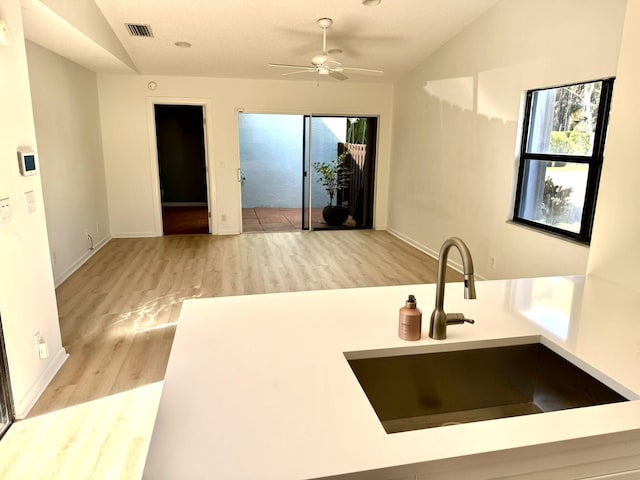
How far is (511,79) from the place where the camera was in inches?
157

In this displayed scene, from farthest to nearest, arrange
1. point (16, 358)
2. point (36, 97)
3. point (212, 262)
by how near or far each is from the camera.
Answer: point (212, 262)
point (36, 97)
point (16, 358)

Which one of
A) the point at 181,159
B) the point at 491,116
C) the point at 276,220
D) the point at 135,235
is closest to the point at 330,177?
the point at 276,220

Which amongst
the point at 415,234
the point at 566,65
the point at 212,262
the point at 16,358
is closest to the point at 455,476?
the point at 16,358

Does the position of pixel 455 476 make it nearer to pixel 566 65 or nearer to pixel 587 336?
pixel 587 336

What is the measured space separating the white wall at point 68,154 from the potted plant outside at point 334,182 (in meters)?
3.45

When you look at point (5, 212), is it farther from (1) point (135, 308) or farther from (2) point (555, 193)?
(2) point (555, 193)

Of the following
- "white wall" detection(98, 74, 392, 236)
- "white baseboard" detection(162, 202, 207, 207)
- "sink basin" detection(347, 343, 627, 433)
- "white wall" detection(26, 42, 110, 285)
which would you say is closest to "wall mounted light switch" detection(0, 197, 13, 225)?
"sink basin" detection(347, 343, 627, 433)

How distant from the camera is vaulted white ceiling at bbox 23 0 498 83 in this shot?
3908 mm

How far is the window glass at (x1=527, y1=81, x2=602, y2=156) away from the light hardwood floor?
5.67 feet

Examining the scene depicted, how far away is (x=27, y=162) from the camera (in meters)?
2.34

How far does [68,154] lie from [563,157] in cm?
499

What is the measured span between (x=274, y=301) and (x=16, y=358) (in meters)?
1.59

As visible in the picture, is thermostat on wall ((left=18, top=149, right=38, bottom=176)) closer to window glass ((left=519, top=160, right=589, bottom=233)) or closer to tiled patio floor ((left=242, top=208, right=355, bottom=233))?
window glass ((left=519, top=160, right=589, bottom=233))

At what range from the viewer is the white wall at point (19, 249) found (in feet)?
7.04
